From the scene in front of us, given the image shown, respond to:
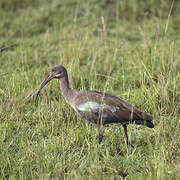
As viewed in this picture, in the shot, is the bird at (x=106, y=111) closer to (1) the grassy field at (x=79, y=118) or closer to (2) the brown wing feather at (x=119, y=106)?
(2) the brown wing feather at (x=119, y=106)

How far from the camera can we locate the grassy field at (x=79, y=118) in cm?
381

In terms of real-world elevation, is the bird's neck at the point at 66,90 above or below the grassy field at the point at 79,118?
above

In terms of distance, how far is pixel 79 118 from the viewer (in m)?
5.00

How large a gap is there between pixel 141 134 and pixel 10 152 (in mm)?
1541

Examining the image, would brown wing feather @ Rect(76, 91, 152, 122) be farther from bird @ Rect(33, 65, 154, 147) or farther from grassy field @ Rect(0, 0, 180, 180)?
grassy field @ Rect(0, 0, 180, 180)

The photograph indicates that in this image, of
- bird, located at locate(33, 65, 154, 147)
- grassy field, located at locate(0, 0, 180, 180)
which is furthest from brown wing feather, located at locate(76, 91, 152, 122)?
grassy field, located at locate(0, 0, 180, 180)

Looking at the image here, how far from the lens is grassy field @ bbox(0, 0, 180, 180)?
12.5ft

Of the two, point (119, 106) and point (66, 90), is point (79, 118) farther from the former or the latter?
point (119, 106)

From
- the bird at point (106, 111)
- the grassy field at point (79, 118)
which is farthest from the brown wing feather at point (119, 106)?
the grassy field at point (79, 118)

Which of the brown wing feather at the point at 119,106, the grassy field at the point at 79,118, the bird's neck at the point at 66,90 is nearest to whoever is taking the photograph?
the grassy field at the point at 79,118

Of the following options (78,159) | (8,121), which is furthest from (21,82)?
(78,159)

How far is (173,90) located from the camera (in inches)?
204

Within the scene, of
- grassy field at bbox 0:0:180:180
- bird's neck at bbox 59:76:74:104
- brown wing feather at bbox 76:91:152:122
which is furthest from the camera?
bird's neck at bbox 59:76:74:104

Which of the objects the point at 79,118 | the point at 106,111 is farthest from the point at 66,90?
the point at 106,111
